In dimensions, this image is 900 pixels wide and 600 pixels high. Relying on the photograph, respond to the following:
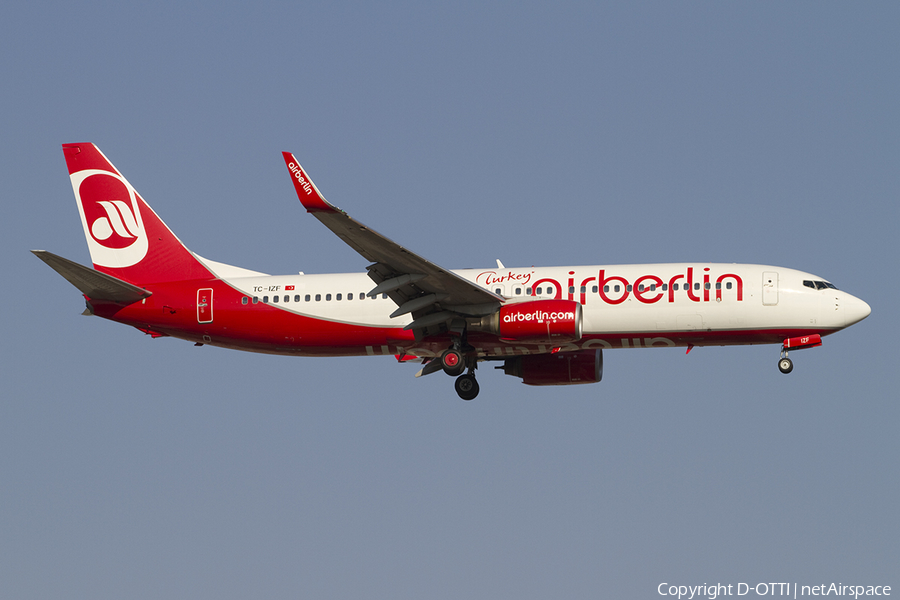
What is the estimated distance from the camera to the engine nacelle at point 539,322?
36156 millimetres

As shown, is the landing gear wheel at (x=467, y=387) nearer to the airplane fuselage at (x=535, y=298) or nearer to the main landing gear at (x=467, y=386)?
the main landing gear at (x=467, y=386)

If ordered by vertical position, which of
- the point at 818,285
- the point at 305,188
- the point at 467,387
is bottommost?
the point at 467,387

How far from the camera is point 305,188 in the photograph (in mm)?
30734

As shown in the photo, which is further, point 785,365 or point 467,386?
point 467,386

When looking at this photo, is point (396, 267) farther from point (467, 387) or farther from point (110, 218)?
point (110, 218)

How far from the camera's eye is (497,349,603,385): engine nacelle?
41406mm

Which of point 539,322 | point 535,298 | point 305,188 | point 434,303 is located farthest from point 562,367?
point 305,188

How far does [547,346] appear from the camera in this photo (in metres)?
38.0

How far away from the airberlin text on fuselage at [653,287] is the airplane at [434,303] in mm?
46

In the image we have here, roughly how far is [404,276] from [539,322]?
4667 millimetres

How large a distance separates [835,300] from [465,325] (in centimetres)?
1251

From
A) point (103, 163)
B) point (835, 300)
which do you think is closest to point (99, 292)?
point (103, 163)

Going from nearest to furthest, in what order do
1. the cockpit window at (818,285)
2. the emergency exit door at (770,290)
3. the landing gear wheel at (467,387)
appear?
the emergency exit door at (770,290), the cockpit window at (818,285), the landing gear wheel at (467,387)

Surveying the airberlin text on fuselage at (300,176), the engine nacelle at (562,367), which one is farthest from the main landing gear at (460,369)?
the airberlin text on fuselage at (300,176)
